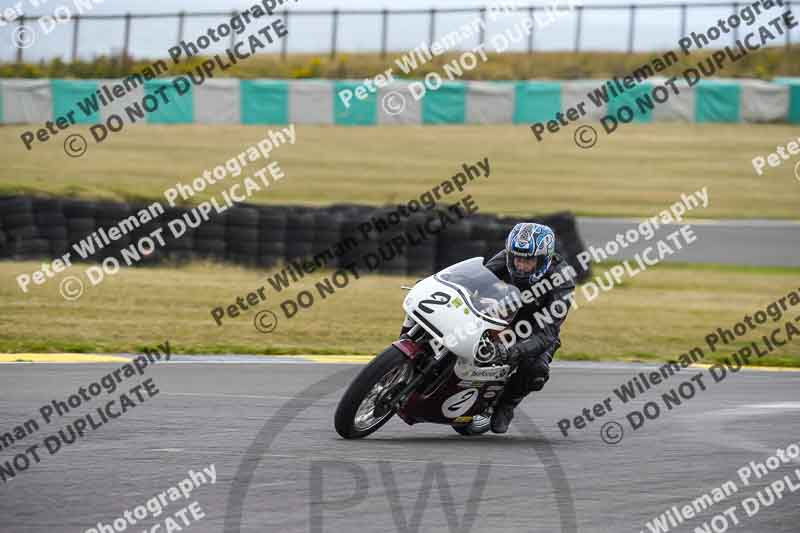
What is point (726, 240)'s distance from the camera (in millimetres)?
25391

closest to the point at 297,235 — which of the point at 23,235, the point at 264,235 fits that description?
the point at 264,235

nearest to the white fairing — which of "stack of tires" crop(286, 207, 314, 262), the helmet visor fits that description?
the helmet visor

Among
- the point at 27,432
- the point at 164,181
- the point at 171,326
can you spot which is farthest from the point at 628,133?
the point at 27,432

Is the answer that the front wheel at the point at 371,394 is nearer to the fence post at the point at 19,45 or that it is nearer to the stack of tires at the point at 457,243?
the stack of tires at the point at 457,243

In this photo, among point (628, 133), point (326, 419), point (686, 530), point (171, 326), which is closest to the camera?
point (686, 530)

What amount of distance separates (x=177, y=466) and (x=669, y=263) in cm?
1748

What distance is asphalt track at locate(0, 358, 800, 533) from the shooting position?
6.30 m

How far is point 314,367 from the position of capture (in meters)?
12.6

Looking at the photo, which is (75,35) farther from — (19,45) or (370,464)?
(370,464)

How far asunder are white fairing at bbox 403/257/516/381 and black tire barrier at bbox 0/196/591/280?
962 centimetres

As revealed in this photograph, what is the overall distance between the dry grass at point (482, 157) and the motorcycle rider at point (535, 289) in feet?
56.4

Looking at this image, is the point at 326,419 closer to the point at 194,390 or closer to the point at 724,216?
the point at 194,390

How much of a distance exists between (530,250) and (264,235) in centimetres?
1047

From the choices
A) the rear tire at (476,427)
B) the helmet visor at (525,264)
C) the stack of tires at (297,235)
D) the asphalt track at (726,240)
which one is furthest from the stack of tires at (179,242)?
the helmet visor at (525,264)
